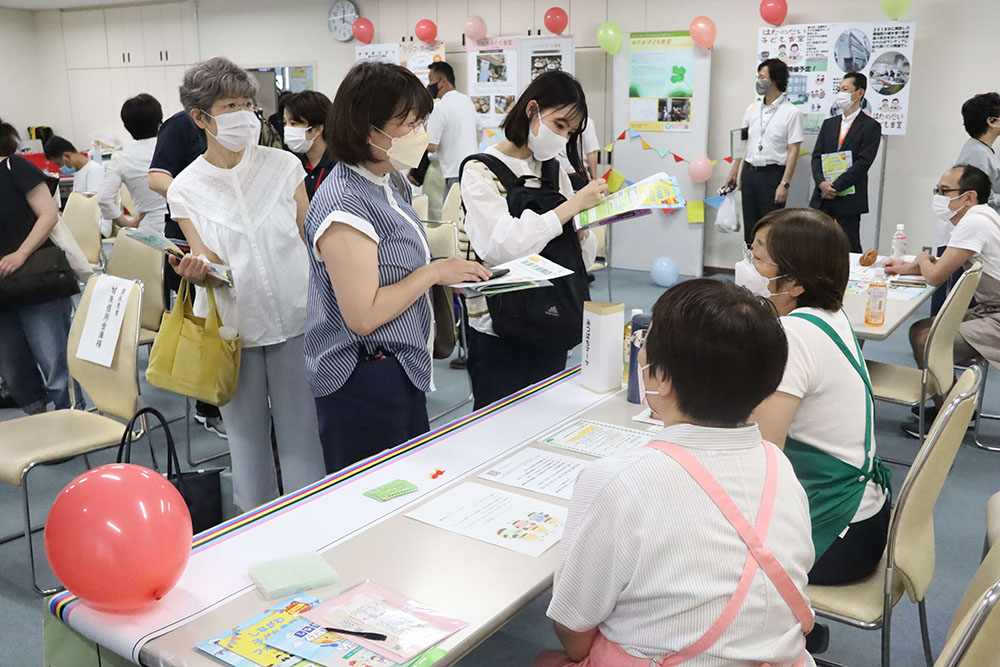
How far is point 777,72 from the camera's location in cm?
607

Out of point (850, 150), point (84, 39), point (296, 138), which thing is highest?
point (84, 39)

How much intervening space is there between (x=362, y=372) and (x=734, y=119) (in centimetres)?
581

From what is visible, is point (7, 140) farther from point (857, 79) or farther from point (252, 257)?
point (857, 79)

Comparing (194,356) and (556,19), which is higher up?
(556,19)

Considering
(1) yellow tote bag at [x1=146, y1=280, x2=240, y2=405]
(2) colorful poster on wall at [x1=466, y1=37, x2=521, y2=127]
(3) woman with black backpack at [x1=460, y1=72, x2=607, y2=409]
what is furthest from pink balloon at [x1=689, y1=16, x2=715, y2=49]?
(1) yellow tote bag at [x1=146, y1=280, x2=240, y2=405]

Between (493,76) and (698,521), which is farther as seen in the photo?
(493,76)

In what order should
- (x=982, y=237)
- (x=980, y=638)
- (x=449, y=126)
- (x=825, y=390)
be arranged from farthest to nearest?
(x=449, y=126) < (x=982, y=237) < (x=825, y=390) < (x=980, y=638)

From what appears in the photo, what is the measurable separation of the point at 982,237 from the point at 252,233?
2.85m

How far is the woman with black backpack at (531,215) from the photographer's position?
223 centimetres

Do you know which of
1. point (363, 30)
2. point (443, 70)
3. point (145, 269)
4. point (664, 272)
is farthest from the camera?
point (363, 30)

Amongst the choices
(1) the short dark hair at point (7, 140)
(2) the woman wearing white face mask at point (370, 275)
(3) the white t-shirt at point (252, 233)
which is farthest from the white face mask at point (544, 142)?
(1) the short dark hair at point (7, 140)

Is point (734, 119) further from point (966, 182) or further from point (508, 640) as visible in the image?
point (508, 640)

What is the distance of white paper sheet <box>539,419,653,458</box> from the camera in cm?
188

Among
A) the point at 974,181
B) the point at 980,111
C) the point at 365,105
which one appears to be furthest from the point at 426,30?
the point at 365,105
